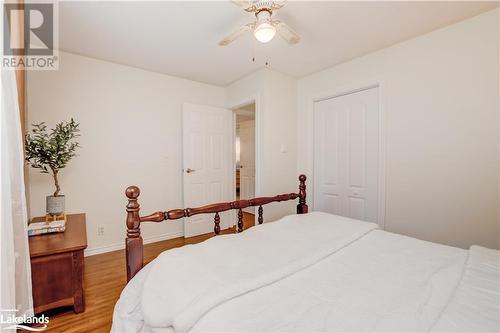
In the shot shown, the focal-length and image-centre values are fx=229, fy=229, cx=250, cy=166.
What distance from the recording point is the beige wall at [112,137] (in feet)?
8.59

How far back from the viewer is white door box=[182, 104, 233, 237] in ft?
11.4

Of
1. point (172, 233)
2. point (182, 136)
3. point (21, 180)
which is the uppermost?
point (182, 136)

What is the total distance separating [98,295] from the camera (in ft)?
6.48

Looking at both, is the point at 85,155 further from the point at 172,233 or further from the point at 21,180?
the point at 21,180

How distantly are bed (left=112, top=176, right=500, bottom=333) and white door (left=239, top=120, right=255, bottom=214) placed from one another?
4.20 metres

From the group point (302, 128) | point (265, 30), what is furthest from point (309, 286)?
point (302, 128)

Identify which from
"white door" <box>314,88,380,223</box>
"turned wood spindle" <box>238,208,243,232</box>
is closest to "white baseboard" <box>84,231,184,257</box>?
"turned wood spindle" <box>238,208,243,232</box>

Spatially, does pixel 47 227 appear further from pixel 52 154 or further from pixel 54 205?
pixel 52 154

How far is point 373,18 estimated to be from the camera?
205 centimetres

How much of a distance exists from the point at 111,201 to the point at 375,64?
365cm

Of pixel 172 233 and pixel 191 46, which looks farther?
pixel 172 233

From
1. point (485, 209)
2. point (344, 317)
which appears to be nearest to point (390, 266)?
point (344, 317)

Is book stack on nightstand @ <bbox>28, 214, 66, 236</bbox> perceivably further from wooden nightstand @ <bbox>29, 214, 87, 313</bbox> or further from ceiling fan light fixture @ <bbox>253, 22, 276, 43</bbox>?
ceiling fan light fixture @ <bbox>253, 22, 276, 43</bbox>

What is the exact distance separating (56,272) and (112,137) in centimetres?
177
